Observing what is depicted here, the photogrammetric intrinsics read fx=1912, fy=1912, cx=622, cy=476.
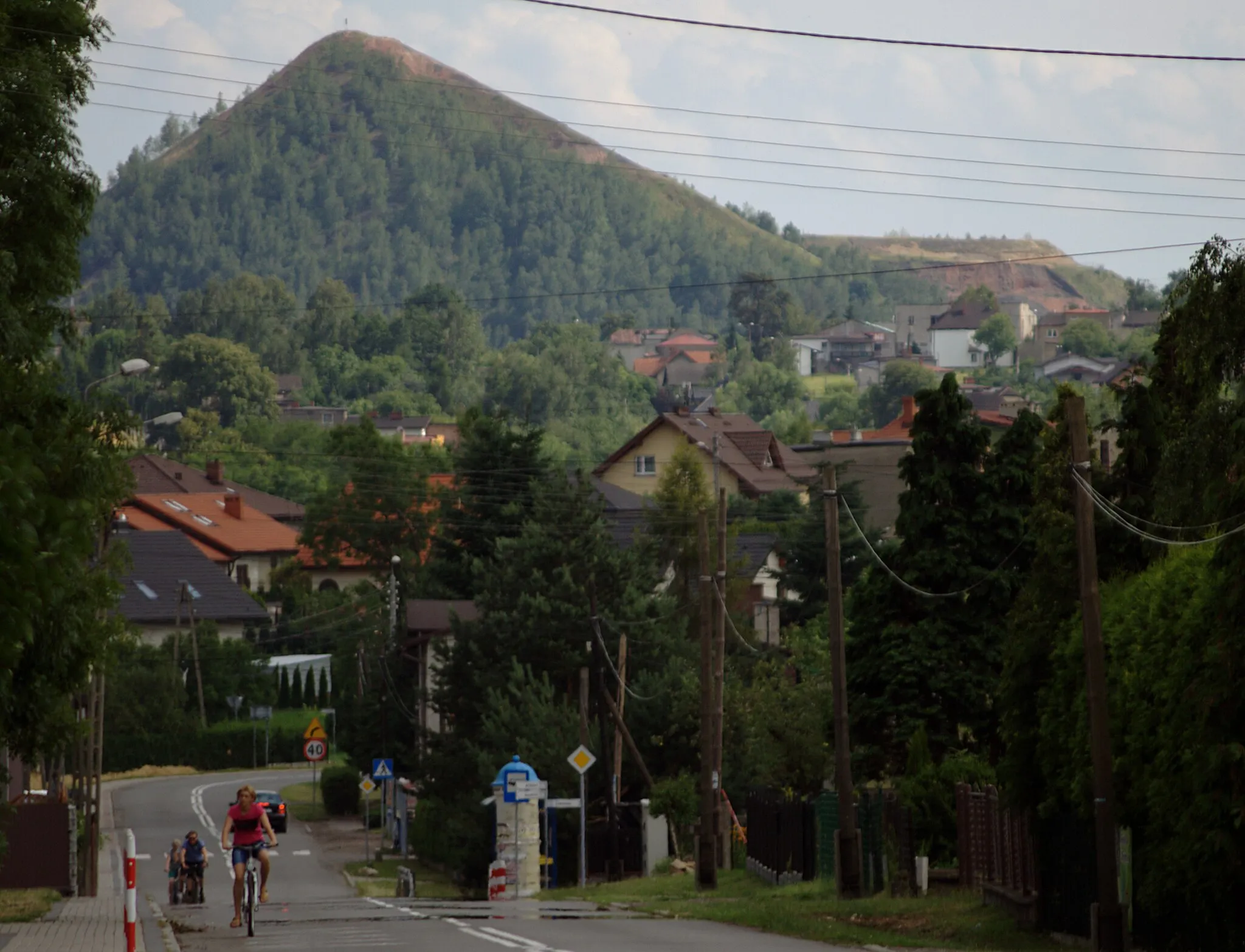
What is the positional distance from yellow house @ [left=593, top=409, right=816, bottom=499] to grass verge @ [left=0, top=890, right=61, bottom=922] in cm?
8521

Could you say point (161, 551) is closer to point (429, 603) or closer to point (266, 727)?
point (266, 727)

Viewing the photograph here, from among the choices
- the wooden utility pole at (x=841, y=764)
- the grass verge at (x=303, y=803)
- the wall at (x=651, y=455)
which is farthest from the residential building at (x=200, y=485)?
the wooden utility pole at (x=841, y=764)

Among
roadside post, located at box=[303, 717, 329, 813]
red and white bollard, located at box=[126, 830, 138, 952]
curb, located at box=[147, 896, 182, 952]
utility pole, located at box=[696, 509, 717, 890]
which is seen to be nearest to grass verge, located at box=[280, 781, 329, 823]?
roadside post, located at box=[303, 717, 329, 813]

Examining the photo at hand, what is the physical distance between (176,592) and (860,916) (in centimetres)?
7984

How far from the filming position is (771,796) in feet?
111

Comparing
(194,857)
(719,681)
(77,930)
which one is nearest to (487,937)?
(77,930)

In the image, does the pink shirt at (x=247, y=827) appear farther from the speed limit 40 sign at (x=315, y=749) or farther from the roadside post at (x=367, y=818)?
the speed limit 40 sign at (x=315, y=749)

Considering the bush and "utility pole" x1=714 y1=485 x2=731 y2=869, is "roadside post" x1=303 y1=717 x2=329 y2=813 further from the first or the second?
"utility pole" x1=714 y1=485 x2=731 y2=869

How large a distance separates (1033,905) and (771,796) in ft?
42.8

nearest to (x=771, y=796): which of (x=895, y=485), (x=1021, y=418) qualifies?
(x=1021, y=418)

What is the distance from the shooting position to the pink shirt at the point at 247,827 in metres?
19.5

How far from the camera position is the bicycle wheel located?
62.5 feet

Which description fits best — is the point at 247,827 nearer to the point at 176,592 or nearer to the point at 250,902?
the point at 250,902

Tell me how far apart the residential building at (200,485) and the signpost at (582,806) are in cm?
9614
